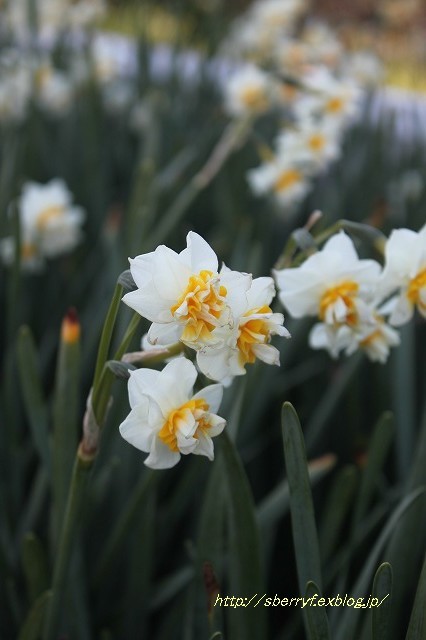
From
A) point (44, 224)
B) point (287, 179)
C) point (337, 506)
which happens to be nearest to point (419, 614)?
point (337, 506)

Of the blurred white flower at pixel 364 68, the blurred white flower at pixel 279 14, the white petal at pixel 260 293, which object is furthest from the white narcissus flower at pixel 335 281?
the blurred white flower at pixel 279 14

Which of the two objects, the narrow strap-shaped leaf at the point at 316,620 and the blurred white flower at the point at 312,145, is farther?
the blurred white flower at the point at 312,145

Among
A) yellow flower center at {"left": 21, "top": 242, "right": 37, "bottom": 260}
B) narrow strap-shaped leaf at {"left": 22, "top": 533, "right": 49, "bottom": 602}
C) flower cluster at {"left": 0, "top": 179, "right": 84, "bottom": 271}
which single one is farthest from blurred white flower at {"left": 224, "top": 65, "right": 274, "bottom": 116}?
narrow strap-shaped leaf at {"left": 22, "top": 533, "right": 49, "bottom": 602}

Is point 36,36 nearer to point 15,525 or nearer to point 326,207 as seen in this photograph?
point 326,207

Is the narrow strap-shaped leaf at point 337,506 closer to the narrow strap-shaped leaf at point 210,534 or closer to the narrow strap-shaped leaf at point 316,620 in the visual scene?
the narrow strap-shaped leaf at point 210,534

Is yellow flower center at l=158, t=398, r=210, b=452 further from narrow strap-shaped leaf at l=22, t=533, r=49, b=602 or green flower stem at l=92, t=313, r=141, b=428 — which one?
narrow strap-shaped leaf at l=22, t=533, r=49, b=602
